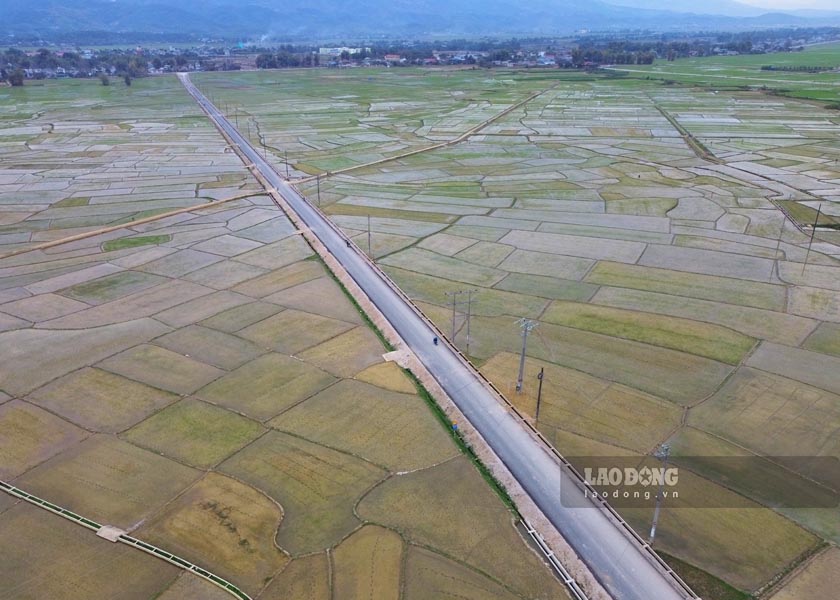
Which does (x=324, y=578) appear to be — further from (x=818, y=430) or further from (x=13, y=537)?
(x=818, y=430)

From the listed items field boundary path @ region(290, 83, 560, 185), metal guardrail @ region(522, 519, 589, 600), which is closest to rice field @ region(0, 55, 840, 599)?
metal guardrail @ region(522, 519, 589, 600)

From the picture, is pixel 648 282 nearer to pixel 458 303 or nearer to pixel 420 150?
pixel 458 303

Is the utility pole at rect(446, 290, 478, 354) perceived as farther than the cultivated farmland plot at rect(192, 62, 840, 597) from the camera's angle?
Yes

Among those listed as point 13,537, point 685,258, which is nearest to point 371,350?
point 13,537

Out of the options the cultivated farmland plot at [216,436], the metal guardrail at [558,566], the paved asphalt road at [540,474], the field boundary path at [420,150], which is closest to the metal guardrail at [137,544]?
the cultivated farmland plot at [216,436]

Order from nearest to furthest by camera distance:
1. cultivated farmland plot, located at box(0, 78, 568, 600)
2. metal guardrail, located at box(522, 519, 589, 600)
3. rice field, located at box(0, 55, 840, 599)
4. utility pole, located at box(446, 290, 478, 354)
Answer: metal guardrail, located at box(522, 519, 589, 600)
cultivated farmland plot, located at box(0, 78, 568, 600)
rice field, located at box(0, 55, 840, 599)
utility pole, located at box(446, 290, 478, 354)

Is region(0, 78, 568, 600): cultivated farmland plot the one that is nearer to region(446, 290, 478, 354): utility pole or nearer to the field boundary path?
region(446, 290, 478, 354): utility pole

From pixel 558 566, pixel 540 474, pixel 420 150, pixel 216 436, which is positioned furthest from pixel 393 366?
pixel 420 150

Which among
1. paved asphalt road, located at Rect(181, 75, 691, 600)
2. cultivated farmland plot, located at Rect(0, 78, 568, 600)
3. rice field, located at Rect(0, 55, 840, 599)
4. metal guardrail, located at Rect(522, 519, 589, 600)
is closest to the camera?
metal guardrail, located at Rect(522, 519, 589, 600)
